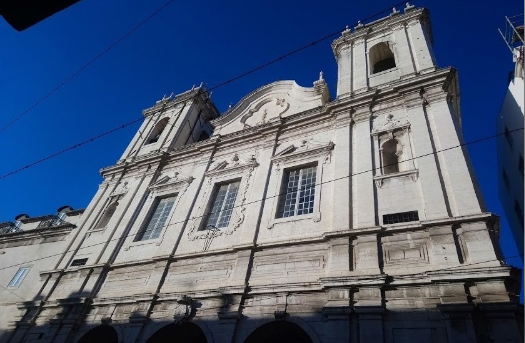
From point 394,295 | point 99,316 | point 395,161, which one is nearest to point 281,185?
point 395,161

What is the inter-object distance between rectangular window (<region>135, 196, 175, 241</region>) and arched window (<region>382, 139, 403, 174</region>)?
28.1 feet

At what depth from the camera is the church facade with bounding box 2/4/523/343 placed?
6.46 metres

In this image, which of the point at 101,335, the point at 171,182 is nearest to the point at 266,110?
the point at 171,182

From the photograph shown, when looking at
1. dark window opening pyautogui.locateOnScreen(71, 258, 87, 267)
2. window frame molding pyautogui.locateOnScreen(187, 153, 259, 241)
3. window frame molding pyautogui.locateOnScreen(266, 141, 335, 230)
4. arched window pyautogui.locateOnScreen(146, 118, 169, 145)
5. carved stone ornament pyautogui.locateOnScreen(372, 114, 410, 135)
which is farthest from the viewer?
arched window pyautogui.locateOnScreen(146, 118, 169, 145)

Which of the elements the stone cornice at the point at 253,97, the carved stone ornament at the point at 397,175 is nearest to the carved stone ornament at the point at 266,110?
the stone cornice at the point at 253,97

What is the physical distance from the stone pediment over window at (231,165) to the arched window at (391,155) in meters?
4.76

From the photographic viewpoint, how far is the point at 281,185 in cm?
1102

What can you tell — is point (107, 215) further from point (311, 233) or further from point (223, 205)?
point (311, 233)

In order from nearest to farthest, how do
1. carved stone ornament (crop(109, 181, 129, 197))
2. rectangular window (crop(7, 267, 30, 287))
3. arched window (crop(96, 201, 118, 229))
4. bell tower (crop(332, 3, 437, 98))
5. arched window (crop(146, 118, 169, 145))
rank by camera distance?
bell tower (crop(332, 3, 437, 98)), rectangular window (crop(7, 267, 30, 287)), arched window (crop(96, 201, 118, 229)), carved stone ornament (crop(109, 181, 129, 197)), arched window (crop(146, 118, 169, 145))

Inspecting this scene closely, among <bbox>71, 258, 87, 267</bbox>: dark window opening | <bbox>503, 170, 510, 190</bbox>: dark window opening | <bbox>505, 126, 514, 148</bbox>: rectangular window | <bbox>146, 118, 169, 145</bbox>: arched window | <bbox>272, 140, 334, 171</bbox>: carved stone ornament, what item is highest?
<bbox>146, 118, 169, 145</bbox>: arched window

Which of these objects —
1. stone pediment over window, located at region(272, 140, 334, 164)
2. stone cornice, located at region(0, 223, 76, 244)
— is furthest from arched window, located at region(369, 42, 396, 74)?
stone cornice, located at region(0, 223, 76, 244)

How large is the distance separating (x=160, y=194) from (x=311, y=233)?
804cm

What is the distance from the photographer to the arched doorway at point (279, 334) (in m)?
7.59

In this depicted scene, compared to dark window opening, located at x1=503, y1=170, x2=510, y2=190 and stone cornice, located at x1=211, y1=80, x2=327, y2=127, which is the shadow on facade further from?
dark window opening, located at x1=503, y1=170, x2=510, y2=190
